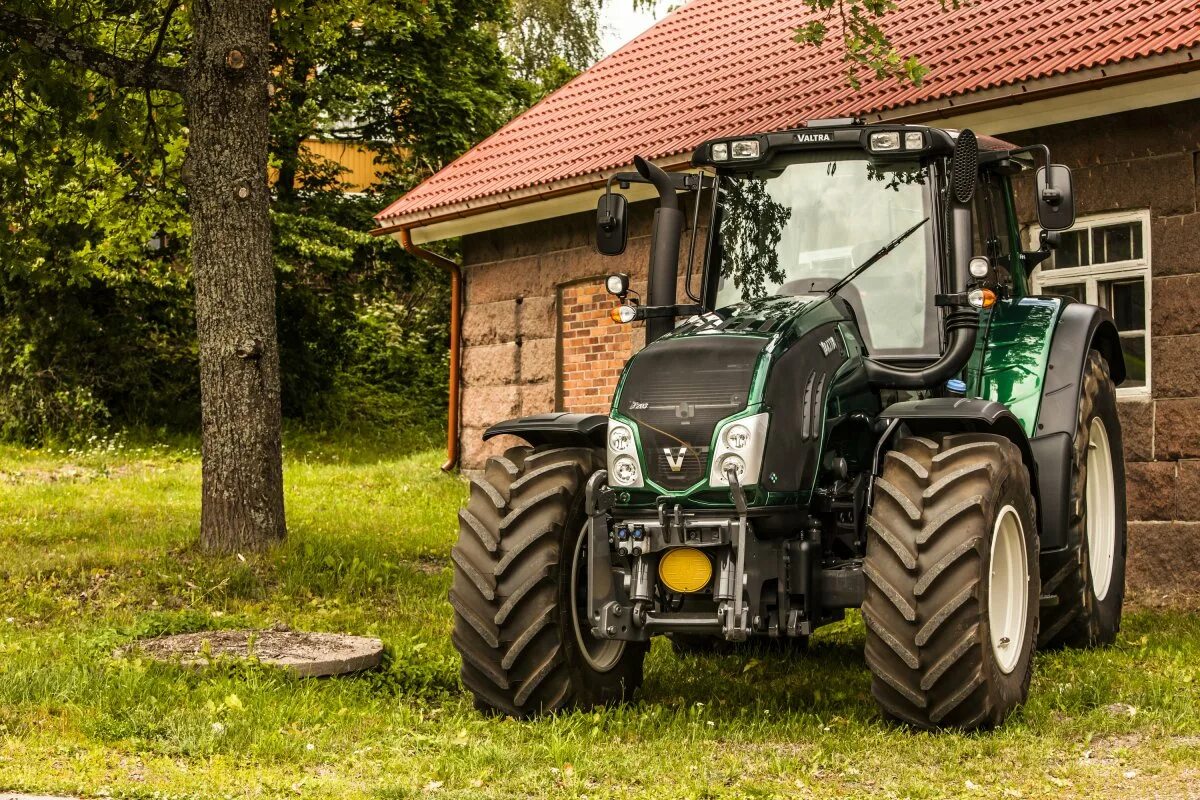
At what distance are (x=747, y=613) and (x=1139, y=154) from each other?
5848 mm

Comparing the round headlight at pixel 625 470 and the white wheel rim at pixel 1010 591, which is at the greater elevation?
the round headlight at pixel 625 470

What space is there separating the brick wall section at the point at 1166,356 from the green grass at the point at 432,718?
3.25ft

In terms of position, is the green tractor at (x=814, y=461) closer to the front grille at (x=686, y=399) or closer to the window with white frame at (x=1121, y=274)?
the front grille at (x=686, y=399)

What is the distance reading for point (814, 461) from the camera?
604cm

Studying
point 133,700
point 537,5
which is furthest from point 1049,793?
point 537,5

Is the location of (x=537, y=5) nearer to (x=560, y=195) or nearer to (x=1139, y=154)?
(x=560, y=195)

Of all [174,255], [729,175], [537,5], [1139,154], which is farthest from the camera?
[537,5]

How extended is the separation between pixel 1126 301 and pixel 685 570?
5.77 metres

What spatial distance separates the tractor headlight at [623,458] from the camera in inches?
235

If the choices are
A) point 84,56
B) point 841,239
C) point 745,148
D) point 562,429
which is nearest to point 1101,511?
point 841,239

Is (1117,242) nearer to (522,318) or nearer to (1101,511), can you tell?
(1101,511)

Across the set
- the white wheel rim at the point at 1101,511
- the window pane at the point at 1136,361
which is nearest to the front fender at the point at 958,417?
the white wheel rim at the point at 1101,511

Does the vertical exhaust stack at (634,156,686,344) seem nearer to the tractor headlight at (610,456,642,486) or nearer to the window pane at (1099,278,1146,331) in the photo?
the tractor headlight at (610,456,642,486)

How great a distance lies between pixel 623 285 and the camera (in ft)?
22.2
